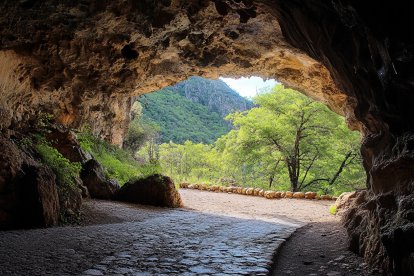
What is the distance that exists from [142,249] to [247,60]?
282 inches

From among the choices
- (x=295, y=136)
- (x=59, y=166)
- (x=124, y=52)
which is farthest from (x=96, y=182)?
(x=295, y=136)

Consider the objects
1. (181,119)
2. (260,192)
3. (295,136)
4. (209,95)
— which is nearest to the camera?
(260,192)

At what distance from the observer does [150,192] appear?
10.6m

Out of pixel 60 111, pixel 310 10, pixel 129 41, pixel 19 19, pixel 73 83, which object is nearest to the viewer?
pixel 310 10

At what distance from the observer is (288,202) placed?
14.1 meters

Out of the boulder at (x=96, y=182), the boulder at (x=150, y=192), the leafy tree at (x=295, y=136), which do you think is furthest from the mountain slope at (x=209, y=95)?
the boulder at (x=150, y=192)

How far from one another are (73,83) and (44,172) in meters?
4.44

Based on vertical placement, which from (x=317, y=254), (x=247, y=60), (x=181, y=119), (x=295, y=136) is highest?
(x=181, y=119)

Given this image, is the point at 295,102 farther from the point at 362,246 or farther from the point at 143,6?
the point at 362,246

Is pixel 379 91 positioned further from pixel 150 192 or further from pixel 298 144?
pixel 298 144

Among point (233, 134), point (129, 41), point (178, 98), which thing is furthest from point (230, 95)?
point (129, 41)

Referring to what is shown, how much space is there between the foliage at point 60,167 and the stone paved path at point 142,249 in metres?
1.35

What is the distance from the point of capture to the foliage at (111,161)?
12.7 metres

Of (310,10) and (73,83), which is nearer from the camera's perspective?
(310,10)
